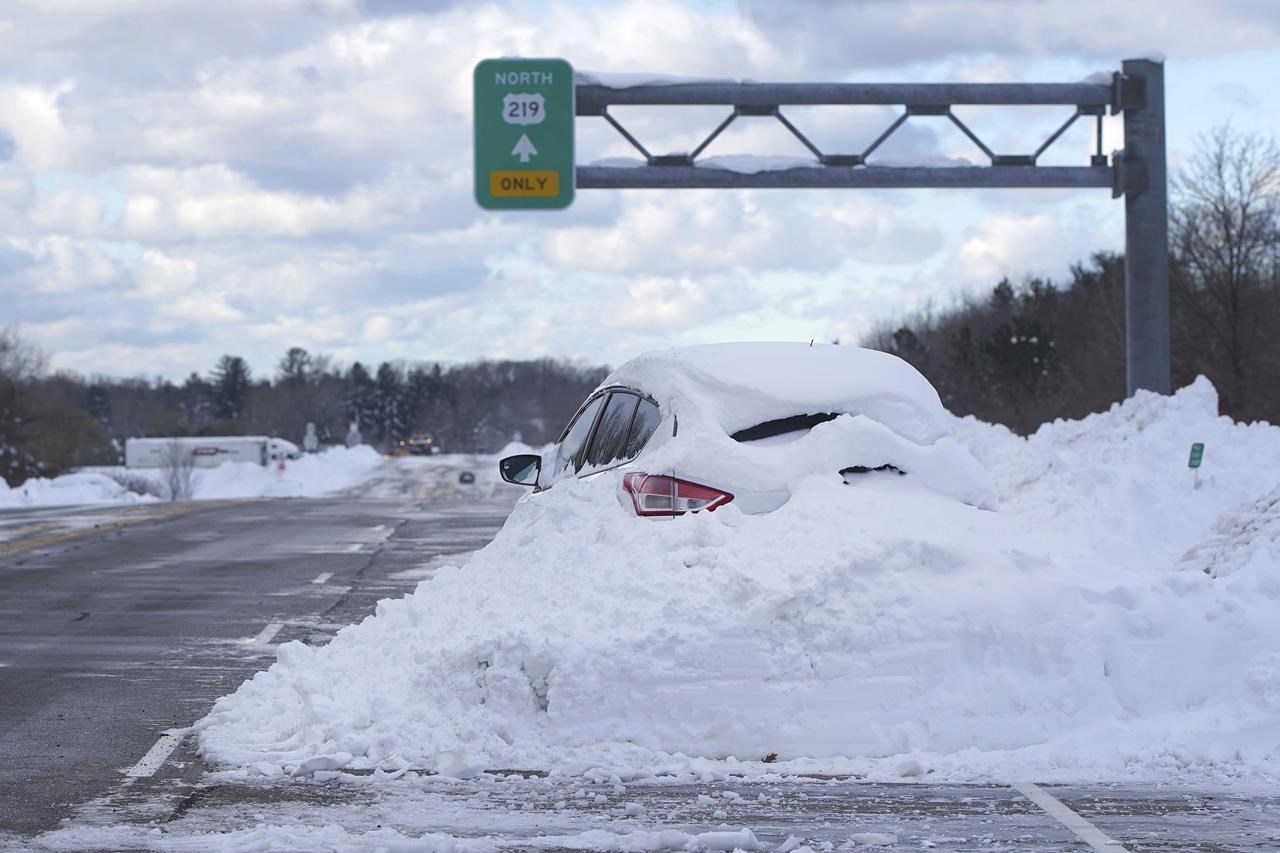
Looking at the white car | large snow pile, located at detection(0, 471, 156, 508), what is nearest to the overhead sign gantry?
the white car

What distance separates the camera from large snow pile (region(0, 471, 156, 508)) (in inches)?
1805

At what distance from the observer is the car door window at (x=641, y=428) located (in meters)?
9.27

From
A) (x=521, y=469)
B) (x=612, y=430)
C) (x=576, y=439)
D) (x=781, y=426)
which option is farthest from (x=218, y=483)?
(x=781, y=426)

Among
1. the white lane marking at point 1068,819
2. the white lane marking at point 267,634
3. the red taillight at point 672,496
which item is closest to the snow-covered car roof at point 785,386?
the red taillight at point 672,496

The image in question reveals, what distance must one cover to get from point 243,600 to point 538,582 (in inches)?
283

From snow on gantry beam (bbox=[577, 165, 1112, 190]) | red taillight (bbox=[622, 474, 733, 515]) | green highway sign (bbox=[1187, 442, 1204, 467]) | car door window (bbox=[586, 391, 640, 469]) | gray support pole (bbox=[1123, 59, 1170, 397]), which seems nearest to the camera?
red taillight (bbox=[622, 474, 733, 515])

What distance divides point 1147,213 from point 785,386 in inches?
571

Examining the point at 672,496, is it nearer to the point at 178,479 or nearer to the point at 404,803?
the point at 404,803

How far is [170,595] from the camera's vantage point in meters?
15.2

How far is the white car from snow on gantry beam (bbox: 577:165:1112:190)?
1261cm

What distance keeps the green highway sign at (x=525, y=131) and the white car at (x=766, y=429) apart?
13071 mm

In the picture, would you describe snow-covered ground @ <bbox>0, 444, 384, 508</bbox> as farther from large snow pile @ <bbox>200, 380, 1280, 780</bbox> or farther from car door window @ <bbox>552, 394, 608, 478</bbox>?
large snow pile @ <bbox>200, 380, 1280, 780</bbox>

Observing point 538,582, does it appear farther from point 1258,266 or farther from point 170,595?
point 1258,266

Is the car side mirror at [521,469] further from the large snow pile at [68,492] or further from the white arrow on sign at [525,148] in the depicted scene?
the large snow pile at [68,492]
